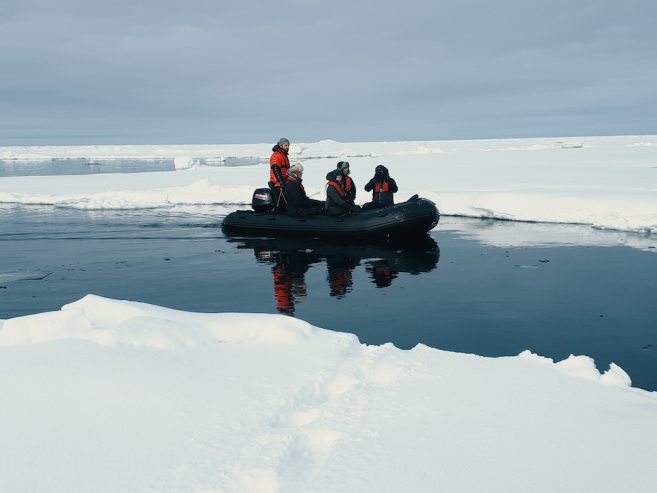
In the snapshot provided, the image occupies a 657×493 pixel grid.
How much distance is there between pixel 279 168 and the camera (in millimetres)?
11914

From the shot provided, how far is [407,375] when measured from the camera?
395cm

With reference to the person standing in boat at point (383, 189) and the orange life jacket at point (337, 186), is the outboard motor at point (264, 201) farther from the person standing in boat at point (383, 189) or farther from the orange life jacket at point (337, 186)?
the person standing in boat at point (383, 189)

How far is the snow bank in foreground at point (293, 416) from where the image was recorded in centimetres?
258

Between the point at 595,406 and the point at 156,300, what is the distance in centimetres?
565

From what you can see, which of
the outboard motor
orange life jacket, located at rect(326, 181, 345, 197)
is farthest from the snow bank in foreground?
the outboard motor

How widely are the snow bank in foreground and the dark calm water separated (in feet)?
4.85

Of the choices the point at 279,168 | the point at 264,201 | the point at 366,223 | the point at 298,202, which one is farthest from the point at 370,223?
the point at 264,201

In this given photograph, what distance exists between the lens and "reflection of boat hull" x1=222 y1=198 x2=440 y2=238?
11133 mm

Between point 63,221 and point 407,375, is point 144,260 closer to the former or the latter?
point 63,221

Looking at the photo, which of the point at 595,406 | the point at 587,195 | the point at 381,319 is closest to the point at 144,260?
the point at 381,319

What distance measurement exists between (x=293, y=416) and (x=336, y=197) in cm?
843

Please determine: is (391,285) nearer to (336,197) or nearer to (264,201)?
(336,197)

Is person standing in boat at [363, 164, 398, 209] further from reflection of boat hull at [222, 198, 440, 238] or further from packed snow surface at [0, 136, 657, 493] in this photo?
packed snow surface at [0, 136, 657, 493]

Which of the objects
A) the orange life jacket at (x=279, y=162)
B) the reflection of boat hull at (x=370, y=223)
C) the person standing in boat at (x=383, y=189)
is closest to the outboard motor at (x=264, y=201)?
the reflection of boat hull at (x=370, y=223)
